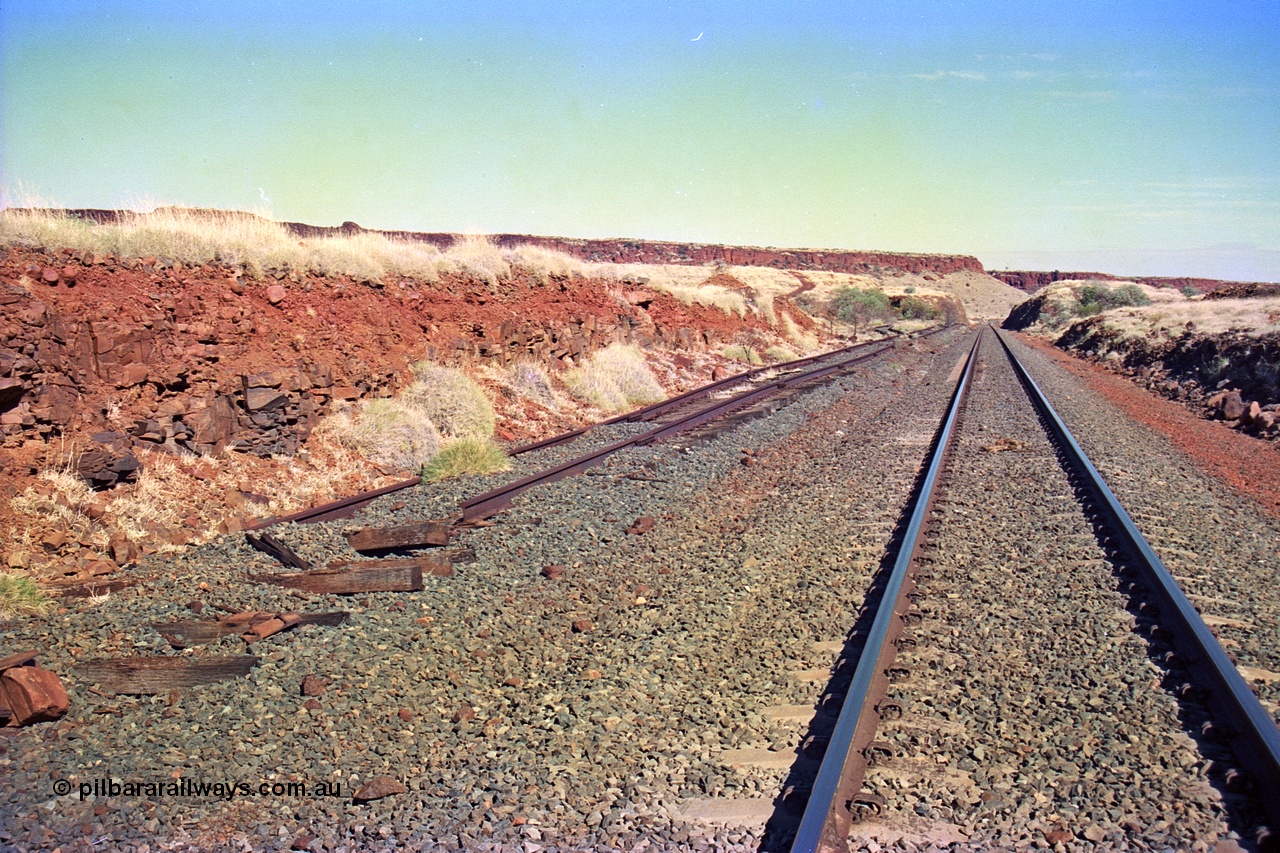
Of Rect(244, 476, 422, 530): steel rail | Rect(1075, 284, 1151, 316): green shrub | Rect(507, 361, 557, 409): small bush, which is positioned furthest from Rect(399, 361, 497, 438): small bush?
Rect(1075, 284, 1151, 316): green shrub

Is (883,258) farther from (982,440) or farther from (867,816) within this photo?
(867,816)

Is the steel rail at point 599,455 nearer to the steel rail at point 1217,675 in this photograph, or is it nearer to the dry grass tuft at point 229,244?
the dry grass tuft at point 229,244

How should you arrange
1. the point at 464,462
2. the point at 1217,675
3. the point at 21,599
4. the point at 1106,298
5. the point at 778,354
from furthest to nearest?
the point at 1106,298 → the point at 778,354 → the point at 464,462 → the point at 21,599 → the point at 1217,675

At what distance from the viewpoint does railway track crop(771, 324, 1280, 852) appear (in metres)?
3.77

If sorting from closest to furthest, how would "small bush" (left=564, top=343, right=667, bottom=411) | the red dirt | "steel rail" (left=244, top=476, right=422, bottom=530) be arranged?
"steel rail" (left=244, top=476, right=422, bottom=530) < the red dirt < "small bush" (left=564, top=343, right=667, bottom=411)

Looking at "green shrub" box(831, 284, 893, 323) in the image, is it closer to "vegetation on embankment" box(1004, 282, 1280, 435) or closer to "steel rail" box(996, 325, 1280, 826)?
"vegetation on embankment" box(1004, 282, 1280, 435)

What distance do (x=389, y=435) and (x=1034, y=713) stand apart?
9.16 m

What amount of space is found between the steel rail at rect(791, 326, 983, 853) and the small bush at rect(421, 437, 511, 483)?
5541mm

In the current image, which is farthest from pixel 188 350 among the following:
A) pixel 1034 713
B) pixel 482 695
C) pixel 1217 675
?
pixel 1217 675

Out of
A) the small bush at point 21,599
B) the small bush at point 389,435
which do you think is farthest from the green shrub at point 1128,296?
the small bush at point 21,599

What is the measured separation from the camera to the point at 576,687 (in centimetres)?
508

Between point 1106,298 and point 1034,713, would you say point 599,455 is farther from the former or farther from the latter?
point 1106,298

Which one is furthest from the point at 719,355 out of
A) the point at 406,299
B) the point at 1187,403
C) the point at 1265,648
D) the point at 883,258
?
the point at 883,258

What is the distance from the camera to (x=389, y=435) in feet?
39.5
